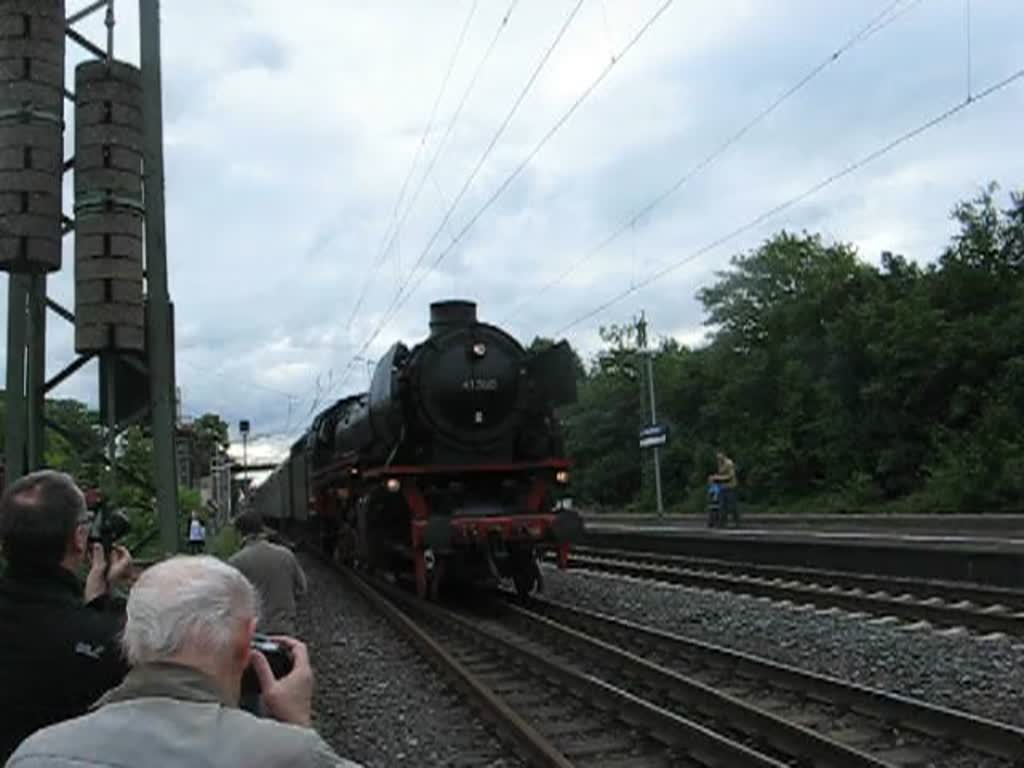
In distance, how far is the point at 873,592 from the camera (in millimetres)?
13172

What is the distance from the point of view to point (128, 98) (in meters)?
7.30

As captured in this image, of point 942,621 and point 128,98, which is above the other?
point 128,98

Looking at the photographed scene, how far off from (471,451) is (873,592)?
5227mm

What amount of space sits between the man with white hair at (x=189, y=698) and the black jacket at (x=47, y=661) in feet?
2.23

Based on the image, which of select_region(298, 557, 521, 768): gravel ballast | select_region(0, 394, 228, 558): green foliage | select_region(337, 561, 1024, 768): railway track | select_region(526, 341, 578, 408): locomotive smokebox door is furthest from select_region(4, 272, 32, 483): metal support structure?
select_region(526, 341, 578, 408): locomotive smokebox door

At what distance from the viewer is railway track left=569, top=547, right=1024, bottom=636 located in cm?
1030

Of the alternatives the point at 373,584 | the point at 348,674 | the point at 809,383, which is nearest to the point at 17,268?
the point at 348,674

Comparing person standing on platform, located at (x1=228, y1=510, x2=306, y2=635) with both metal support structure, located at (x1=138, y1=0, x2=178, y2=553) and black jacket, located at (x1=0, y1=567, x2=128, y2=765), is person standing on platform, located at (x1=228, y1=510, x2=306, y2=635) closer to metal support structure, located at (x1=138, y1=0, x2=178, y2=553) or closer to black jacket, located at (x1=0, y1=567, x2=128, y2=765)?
metal support structure, located at (x1=138, y1=0, x2=178, y2=553)

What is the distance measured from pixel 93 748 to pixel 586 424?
54271 millimetres

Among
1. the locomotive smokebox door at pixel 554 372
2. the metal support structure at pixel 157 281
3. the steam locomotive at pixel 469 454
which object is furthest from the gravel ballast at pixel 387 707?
the locomotive smokebox door at pixel 554 372

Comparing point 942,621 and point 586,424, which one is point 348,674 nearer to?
point 942,621

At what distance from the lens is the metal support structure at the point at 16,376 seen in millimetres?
6820

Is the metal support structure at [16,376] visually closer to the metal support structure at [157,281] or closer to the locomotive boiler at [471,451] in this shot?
the metal support structure at [157,281]

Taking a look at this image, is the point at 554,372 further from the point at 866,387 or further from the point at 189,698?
the point at 866,387
